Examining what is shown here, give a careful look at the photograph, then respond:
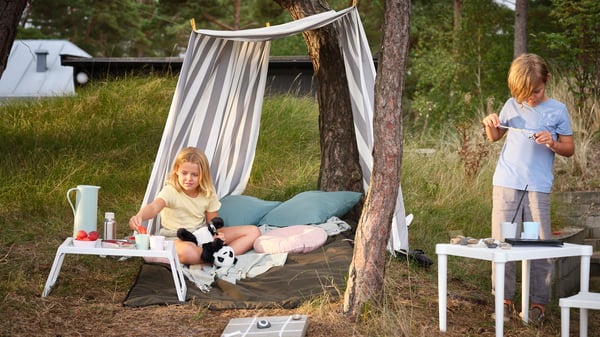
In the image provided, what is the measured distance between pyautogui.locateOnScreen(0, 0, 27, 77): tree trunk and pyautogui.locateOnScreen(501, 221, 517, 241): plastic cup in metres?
2.44

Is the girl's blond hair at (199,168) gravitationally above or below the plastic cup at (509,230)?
above

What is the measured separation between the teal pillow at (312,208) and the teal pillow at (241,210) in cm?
6

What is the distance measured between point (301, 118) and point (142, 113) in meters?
1.78

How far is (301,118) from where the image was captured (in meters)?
9.38

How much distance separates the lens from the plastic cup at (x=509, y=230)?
3693 mm

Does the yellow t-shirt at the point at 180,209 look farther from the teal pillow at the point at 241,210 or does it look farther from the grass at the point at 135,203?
the teal pillow at the point at 241,210

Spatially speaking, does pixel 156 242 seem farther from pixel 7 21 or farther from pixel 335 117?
pixel 335 117

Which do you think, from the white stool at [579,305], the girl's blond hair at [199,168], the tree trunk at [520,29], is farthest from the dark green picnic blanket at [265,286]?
the tree trunk at [520,29]

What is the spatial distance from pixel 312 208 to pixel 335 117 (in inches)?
33.2

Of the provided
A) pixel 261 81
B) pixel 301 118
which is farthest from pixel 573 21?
pixel 261 81

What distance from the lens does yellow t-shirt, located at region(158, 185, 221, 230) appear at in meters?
4.88

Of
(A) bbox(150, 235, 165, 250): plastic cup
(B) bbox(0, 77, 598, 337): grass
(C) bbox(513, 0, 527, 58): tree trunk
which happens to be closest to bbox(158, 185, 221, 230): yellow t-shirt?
(B) bbox(0, 77, 598, 337): grass

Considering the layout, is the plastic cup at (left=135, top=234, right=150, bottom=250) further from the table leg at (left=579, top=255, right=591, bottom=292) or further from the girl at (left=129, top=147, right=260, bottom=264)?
the table leg at (left=579, top=255, right=591, bottom=292)

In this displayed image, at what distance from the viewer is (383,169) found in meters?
3.79
